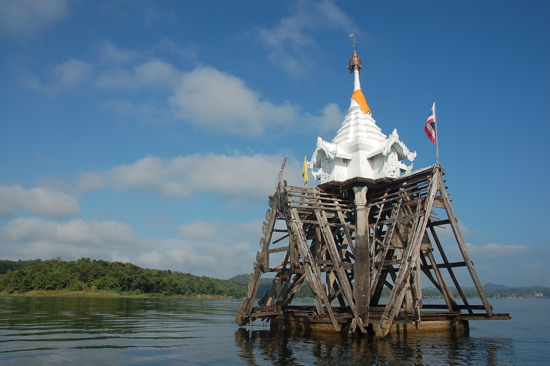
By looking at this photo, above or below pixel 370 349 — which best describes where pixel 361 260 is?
above

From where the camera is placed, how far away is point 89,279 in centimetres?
9812

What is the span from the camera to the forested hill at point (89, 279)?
91188mm

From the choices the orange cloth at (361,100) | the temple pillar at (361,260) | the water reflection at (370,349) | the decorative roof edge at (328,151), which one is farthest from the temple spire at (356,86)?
the water reflection at (370,349)

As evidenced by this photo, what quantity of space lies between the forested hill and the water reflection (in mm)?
83935

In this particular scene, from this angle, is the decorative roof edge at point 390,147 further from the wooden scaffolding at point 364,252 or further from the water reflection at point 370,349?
the water reflection at point 370,349

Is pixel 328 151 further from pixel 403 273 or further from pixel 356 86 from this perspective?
pixel 403 273

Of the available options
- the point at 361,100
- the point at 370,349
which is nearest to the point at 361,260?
the point at 370,349

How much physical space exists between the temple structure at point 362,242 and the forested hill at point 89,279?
3202 inches

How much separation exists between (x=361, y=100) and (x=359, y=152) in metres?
4.99

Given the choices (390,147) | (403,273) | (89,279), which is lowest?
(89,279)

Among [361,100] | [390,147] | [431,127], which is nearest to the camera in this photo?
[431,127]

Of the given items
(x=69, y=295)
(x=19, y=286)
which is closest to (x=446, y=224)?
(x=69, y=295)

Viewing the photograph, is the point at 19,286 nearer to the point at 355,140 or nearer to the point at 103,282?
the point at 103,282

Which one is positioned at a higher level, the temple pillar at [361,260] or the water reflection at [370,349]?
the temple pillar at [361,260]
